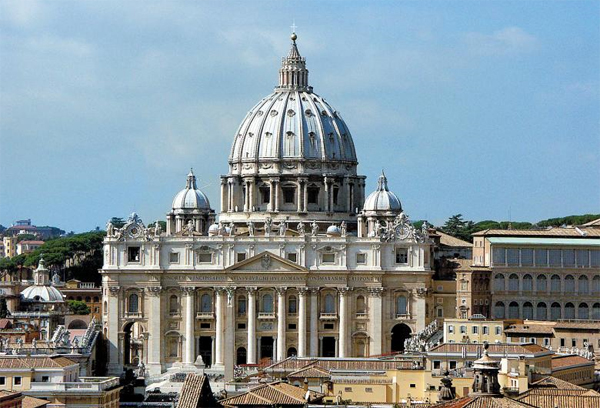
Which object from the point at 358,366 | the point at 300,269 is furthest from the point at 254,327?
the point at 358,366

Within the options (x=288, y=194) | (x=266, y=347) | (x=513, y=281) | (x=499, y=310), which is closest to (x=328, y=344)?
(x=266, y=347)

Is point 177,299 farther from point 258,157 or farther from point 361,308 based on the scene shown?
point 258,157

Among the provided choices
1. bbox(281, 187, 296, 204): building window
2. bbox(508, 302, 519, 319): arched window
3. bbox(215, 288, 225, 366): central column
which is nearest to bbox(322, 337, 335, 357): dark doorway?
bbox(215, 288, 225, 366): central column

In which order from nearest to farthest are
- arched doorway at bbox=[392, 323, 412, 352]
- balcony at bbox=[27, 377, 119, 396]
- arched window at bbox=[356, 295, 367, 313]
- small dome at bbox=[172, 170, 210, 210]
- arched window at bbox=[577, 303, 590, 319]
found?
balcony at bbox=[27, 377, 119, 396] < arched window at bbox=[577, 303, 590, 319] < arched doorway at bbox=[392, 323, 412, 352] < arched window at bbox=[356, 295, 367, 313] < small dome at bbox=[172, 170, 210, 210]

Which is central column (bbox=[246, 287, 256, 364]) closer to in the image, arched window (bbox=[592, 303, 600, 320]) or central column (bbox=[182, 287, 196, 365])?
central column (bbox=[182, 287, 196, 365])

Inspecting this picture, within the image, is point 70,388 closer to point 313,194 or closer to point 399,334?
point 399,334

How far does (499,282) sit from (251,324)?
1809 cm

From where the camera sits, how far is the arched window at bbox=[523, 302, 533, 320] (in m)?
168

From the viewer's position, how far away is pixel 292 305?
171125mm

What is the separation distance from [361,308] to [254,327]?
8.01 meters

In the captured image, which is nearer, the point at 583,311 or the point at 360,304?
the point at 583,311

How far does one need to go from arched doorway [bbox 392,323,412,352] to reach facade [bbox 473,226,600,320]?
679 cm

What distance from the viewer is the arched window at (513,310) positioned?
16825 cm

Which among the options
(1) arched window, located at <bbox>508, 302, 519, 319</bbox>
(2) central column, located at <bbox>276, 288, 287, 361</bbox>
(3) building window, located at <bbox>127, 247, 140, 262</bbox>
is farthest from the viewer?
(3) building window, located at <bbox>127, 247, 140, 262</bbox>
